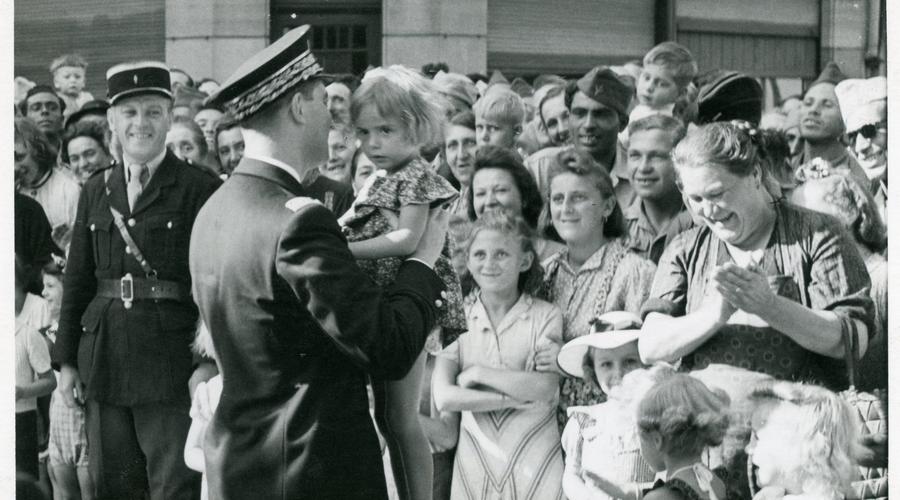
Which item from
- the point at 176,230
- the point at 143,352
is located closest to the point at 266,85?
the point at 176,230

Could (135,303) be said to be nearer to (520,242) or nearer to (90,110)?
(90,110)

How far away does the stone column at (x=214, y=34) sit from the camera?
381cm

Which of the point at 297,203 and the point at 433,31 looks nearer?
the point at 297,203

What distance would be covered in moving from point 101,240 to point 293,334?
124cm

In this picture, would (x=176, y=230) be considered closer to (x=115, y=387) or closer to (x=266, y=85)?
(x=115, y=387)

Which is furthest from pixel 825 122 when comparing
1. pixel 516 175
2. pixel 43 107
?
pixel 43 107

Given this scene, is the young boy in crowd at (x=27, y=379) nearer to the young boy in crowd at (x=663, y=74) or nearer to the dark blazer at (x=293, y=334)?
the dark blazer at (x=293, y=334)

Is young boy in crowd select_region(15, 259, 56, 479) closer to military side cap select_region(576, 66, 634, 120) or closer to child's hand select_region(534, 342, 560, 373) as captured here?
child's hand select_region(534, 342, 560, 373)

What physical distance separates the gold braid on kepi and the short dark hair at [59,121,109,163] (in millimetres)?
1187

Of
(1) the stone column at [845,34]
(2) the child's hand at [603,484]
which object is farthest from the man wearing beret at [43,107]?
(1) the stone column at [845,34]

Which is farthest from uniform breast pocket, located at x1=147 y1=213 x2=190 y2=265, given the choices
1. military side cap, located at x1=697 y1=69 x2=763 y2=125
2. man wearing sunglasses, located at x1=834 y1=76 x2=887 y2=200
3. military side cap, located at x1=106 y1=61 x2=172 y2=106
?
man wearing sunglasses, located at x1=834 y1=76 x2=887 y2=200

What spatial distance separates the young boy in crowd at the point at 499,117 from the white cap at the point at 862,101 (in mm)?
992

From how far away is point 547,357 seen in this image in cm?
375

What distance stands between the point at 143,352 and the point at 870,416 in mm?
2178
